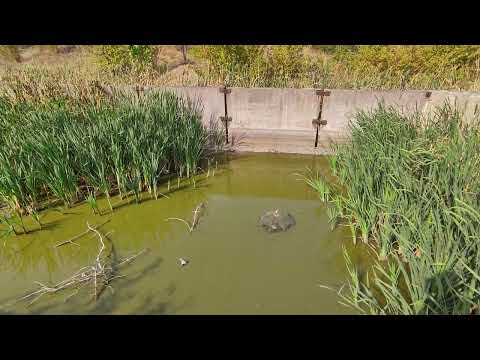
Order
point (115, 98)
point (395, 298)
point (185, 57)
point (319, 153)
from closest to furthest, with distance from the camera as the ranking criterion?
point (395, 298)
point (115, 98)
point (319, 153)
point (185, 57)

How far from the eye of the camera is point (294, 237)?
3.51m

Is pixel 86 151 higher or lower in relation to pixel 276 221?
higher

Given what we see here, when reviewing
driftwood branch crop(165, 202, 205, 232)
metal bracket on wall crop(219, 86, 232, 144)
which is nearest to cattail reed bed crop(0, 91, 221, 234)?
driftwood branch crop(165, 202, 205, 232)

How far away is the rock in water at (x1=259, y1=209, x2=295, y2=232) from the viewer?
364 centimetres

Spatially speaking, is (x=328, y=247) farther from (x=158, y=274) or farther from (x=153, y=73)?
(x=153, y=73)

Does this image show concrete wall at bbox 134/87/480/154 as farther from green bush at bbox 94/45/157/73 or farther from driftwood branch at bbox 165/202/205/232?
A: green bush at bbox 94/45/157/73

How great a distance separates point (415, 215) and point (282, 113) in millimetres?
4079

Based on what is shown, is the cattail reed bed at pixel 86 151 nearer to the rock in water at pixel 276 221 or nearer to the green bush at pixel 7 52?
the rock in water at pixel 276 221

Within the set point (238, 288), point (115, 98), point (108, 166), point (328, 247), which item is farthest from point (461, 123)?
point (115, 98)

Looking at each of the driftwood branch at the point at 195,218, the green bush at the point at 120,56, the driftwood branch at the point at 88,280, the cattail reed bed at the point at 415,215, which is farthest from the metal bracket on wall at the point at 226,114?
the driftwood branch at the point at 88,280

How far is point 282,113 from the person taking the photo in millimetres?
6223

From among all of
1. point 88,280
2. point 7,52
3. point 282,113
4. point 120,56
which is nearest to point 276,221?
point 88,280

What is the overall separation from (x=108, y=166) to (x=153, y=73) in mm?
4164

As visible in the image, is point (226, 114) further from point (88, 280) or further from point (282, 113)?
point (88, 280)
